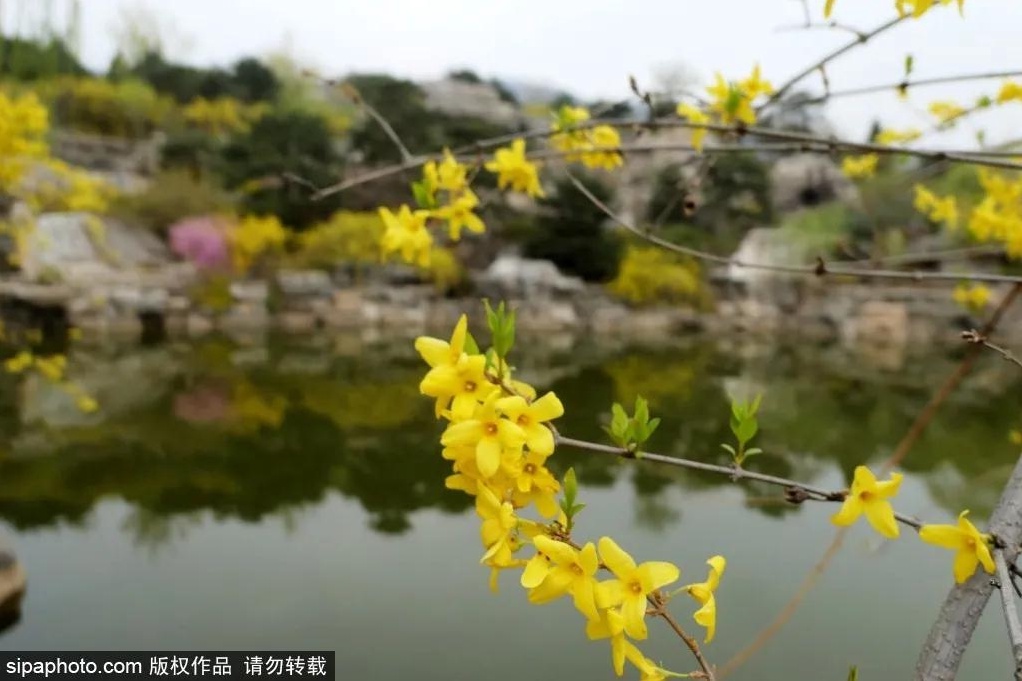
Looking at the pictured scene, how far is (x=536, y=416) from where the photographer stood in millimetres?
413

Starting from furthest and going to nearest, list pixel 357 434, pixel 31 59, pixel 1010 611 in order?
pixel 31 59, pixel 357 434, pixel 1010 611

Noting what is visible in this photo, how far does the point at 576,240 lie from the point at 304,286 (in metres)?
3.22

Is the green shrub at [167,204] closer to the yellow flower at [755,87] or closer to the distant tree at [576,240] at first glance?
the distant tree at [576,240]

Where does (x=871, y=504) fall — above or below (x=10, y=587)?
above

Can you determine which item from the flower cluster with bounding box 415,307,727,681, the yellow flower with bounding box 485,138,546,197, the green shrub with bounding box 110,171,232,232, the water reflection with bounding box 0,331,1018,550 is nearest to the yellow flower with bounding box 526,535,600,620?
the flower cluster with bounding box 415,307,727,681

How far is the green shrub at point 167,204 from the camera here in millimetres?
9961

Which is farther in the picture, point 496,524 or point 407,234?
point 407,234

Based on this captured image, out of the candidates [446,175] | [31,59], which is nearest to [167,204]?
[31,59]

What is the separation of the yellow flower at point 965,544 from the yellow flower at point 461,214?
64cm

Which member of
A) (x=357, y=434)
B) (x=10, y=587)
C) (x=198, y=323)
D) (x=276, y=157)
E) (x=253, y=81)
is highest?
(x=253, y=81)

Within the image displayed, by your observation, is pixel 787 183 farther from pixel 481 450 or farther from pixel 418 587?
pixel 481 450

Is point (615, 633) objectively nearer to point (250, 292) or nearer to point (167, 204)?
point (250, 292)

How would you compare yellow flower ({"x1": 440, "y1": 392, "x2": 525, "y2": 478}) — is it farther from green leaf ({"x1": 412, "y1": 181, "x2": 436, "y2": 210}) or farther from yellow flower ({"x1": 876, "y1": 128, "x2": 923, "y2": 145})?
yellow flower ({"x1": 876, "y1": 128, "x2": 923, "y2": 145})

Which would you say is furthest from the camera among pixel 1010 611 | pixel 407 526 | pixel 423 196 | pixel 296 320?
pixel 296 320
